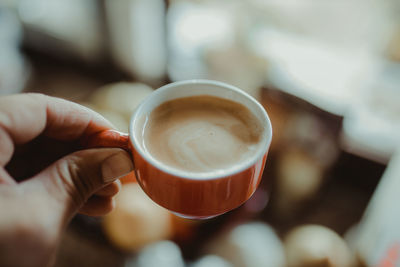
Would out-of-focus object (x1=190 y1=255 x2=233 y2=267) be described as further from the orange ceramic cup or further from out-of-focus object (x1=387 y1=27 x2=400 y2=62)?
out-of-focus object (x1=387 y1=27 x2=400 y2=62)

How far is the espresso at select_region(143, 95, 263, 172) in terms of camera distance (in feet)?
2.10

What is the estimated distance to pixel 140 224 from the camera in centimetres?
117

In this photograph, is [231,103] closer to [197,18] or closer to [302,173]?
[302,173]

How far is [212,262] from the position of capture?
115 centimetres

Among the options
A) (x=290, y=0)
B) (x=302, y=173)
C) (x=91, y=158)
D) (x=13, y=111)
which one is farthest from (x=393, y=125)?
(x=13, y=111)

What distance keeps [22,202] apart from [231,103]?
1.39ft

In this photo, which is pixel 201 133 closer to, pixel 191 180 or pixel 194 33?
pixel 191 180

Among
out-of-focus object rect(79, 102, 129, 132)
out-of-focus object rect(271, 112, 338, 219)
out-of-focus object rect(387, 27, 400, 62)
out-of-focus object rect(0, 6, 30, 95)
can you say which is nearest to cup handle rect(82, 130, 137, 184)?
out-of-focus object rect(79, 102, 129, 132)

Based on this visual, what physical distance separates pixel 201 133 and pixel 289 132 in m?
0.71

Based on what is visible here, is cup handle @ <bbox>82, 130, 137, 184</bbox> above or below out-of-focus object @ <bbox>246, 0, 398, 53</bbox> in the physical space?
below

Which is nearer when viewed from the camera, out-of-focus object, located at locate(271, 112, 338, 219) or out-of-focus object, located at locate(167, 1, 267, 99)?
out-of-focus object, located at locate(271, 112, 338, 219)

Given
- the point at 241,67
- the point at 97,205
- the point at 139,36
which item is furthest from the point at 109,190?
the point at 139,36

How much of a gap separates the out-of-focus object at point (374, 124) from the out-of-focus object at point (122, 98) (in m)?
0.80

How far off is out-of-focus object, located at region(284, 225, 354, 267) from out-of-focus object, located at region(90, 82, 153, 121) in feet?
2.48
